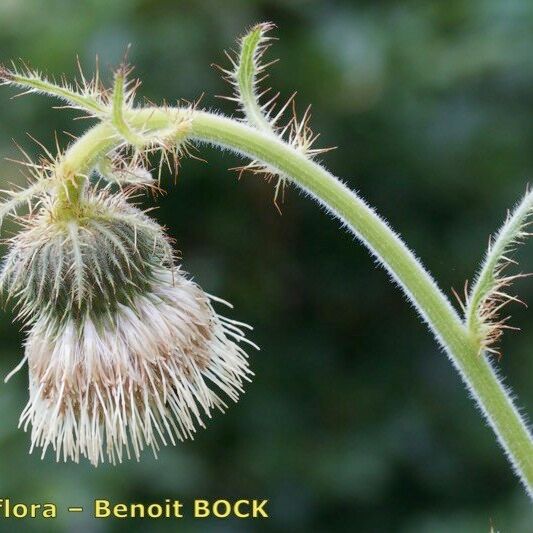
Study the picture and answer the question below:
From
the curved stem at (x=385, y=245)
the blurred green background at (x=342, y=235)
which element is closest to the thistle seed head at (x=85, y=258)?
the curved stem at (x=385, y=245)

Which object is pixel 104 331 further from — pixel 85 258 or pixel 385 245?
pixel 385 245

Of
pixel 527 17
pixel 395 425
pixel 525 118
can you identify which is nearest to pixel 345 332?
pixel 395 425

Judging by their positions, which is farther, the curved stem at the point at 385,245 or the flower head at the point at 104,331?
the flower head at the point at 104,331

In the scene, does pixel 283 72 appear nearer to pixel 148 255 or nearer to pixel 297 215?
pixel 297 215

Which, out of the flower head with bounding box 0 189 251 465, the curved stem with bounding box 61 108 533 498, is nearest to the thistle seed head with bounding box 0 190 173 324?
the flower head with bounding box 0 189 251 465

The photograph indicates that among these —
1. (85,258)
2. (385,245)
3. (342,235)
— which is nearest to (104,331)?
(85,258)

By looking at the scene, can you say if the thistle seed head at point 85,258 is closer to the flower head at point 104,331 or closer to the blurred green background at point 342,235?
the flower head at point 104,331

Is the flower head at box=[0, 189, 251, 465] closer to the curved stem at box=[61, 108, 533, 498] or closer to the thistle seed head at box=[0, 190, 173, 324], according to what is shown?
the thistle seed head at box=[0, 190, 173, 324]
